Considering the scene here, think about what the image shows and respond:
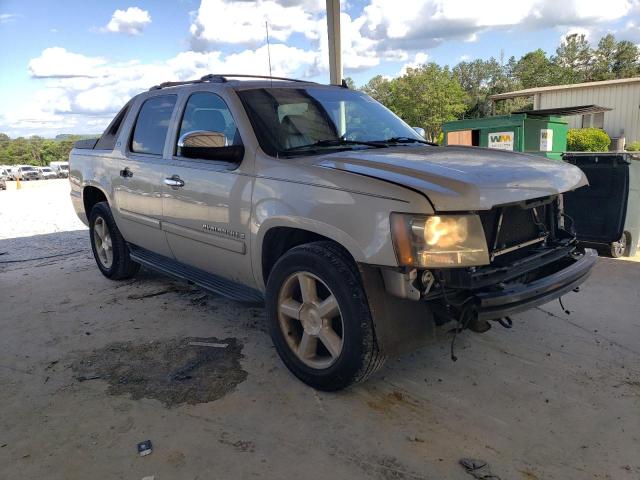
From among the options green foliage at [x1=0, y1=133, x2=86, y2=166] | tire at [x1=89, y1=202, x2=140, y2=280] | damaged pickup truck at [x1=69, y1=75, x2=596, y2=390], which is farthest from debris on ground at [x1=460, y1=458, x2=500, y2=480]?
green foliage at [x1=0, y1=133, x2=86, y2=166]

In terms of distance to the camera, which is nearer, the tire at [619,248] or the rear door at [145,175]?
the rear door at [145,175]

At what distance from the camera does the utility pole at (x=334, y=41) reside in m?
7.71

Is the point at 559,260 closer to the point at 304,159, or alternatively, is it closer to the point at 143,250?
the point at 304,159

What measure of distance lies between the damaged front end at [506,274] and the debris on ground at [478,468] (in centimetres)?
64

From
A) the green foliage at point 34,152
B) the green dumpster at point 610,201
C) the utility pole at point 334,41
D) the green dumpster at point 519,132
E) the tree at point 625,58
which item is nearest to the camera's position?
the green dumpster at point 610,201

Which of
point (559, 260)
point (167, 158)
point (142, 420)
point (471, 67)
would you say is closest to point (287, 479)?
point (142, 420)

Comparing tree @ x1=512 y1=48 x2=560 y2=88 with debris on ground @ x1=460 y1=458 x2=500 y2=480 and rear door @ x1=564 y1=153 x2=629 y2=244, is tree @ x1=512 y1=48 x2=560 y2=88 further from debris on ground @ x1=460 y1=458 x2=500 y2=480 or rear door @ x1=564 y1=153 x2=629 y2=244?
debris on ground @ x1=460 y1=458 x2=500 y2=480

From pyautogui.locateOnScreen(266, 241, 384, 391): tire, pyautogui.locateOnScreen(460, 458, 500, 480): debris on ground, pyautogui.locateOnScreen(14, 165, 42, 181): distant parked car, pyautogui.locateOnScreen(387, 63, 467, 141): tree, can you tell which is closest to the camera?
pyautogui.locateOnScreen(460, 458, 500, 480): debris on ground

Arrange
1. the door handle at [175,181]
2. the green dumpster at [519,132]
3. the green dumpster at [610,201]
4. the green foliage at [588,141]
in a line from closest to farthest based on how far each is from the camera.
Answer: the door handle at [175,181] → the green dumpster at [610,201] → the green dumpster at [519,132] → the green foliage at [588,141]

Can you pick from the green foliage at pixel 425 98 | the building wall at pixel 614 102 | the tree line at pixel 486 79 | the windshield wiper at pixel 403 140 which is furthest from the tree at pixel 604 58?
the windshield wiper at pixel 403 140

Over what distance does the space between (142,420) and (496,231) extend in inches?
85.1

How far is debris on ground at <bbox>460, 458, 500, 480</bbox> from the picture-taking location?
2.32 m

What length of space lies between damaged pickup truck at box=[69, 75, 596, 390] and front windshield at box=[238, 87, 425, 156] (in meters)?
0.01

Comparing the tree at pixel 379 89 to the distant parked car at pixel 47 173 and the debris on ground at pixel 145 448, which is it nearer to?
the distant parked car at pixel 47 173
